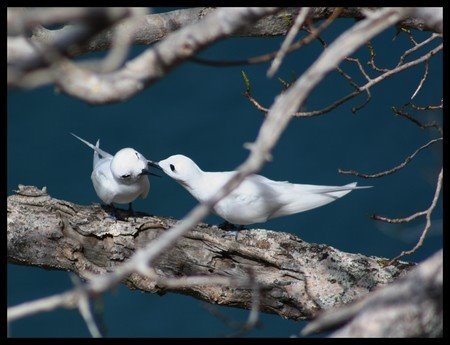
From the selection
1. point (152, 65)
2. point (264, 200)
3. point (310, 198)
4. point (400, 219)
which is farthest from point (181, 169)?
point (152, 65)

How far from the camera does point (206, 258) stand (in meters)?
1.78

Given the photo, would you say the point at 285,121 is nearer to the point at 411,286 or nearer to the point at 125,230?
the point at 411,286

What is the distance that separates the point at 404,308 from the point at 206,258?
699 millimetres

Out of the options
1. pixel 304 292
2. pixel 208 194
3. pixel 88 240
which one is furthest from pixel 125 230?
pixel 304 292

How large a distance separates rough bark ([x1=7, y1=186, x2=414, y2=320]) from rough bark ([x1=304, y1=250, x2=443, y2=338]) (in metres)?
0.56

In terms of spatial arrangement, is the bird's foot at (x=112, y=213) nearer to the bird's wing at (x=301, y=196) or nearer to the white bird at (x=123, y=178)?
the white bird at (x=123, y=178)

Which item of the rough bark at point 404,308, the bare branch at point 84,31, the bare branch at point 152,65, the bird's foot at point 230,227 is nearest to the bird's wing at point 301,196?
the bird's foot at point 230,227

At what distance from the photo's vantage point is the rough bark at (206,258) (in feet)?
5.74

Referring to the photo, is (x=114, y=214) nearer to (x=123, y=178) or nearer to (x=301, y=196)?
(x=123, y=178)

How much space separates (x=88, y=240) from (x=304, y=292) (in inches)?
20.8

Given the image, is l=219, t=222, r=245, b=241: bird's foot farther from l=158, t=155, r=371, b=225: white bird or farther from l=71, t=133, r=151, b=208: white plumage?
l=71, t=133, r=151, b=208: white plumage

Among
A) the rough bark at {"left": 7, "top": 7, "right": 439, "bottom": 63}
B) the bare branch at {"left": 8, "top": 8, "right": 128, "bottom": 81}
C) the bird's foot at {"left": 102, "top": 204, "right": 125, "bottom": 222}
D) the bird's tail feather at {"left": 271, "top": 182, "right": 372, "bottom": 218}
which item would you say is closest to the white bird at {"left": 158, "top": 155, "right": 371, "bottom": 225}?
the bird's tail feather at {"left": 271, "top": 182, "right": 372, "bottom": 218}

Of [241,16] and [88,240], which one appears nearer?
[241,16]

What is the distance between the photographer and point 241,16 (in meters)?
1.14
